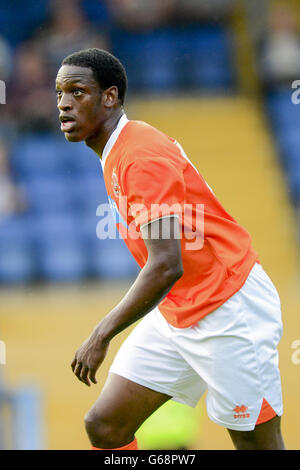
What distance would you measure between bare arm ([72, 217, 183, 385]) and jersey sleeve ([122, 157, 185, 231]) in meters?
0.04

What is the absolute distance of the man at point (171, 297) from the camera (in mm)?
2623

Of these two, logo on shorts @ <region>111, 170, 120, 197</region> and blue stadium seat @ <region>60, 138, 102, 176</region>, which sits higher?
blue stadium seat @ <region>60, 138, 102, 176</region>

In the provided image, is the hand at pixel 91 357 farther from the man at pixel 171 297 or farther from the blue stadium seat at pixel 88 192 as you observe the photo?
the blue stadium seat at pixel 88 192

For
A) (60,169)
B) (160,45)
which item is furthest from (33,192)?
(160,45)

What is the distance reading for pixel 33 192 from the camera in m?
8.05

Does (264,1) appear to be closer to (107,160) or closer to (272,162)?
(272,162)

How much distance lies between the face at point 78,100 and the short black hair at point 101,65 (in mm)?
17

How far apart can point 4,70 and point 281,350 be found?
4654 millimetres

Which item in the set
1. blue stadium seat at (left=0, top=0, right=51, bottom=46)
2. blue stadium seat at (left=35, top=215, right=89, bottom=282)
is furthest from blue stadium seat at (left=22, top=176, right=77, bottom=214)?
blue stadium seat at (left=0, top=0, right=51, bottom=46)

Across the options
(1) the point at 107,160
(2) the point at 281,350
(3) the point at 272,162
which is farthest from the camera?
(3) the point at 272,162

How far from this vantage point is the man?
262 centimetres

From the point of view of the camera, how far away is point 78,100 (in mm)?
2797

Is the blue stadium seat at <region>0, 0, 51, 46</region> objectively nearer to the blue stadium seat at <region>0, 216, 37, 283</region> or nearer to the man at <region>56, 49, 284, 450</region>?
the blue stadium seat at <region>0, 216, 37, 283</region>

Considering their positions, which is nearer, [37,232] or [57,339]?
[57,339]
